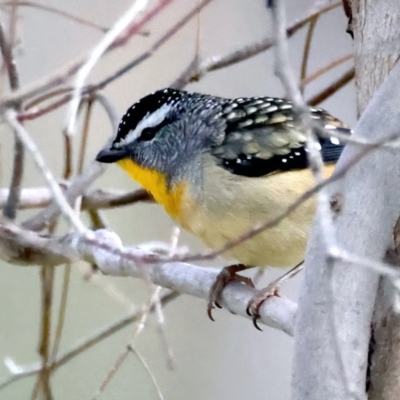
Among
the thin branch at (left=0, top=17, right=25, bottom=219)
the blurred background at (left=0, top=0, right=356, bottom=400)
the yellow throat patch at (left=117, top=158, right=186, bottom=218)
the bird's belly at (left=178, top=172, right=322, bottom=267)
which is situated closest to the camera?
the thin branch at (left=0, top=17, right=25, bottom=219)

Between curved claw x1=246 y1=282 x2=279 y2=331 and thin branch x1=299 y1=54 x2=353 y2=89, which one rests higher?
thin branch x1=299 y1=54 x2=353 y2=89

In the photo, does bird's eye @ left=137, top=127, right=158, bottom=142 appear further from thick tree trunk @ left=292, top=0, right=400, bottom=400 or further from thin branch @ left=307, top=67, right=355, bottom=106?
thick tree trunk @ left=292, top=0, right=400, bottom=400

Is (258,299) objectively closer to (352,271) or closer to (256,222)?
(256,222)

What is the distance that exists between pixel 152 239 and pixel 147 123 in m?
0.99

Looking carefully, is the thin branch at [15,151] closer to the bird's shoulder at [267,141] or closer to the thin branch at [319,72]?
the bird's shoulder at [267,141]

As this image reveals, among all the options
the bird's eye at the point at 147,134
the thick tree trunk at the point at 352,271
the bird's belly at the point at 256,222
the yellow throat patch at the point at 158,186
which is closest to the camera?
the thick tree trunk at the point at 352,271

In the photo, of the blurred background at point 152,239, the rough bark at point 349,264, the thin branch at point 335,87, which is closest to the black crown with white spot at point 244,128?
the thin branch at point 335,87

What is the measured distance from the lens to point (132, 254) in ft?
3.06

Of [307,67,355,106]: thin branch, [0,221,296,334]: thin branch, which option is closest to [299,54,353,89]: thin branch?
[307,67,355,106]: thin branch

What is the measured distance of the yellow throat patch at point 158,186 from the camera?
133cm

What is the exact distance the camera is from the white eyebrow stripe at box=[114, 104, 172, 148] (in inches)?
56.1

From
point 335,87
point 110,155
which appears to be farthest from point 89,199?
point 335,87

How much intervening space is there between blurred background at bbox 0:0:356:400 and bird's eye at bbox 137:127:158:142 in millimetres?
735

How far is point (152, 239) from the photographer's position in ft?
7.82
